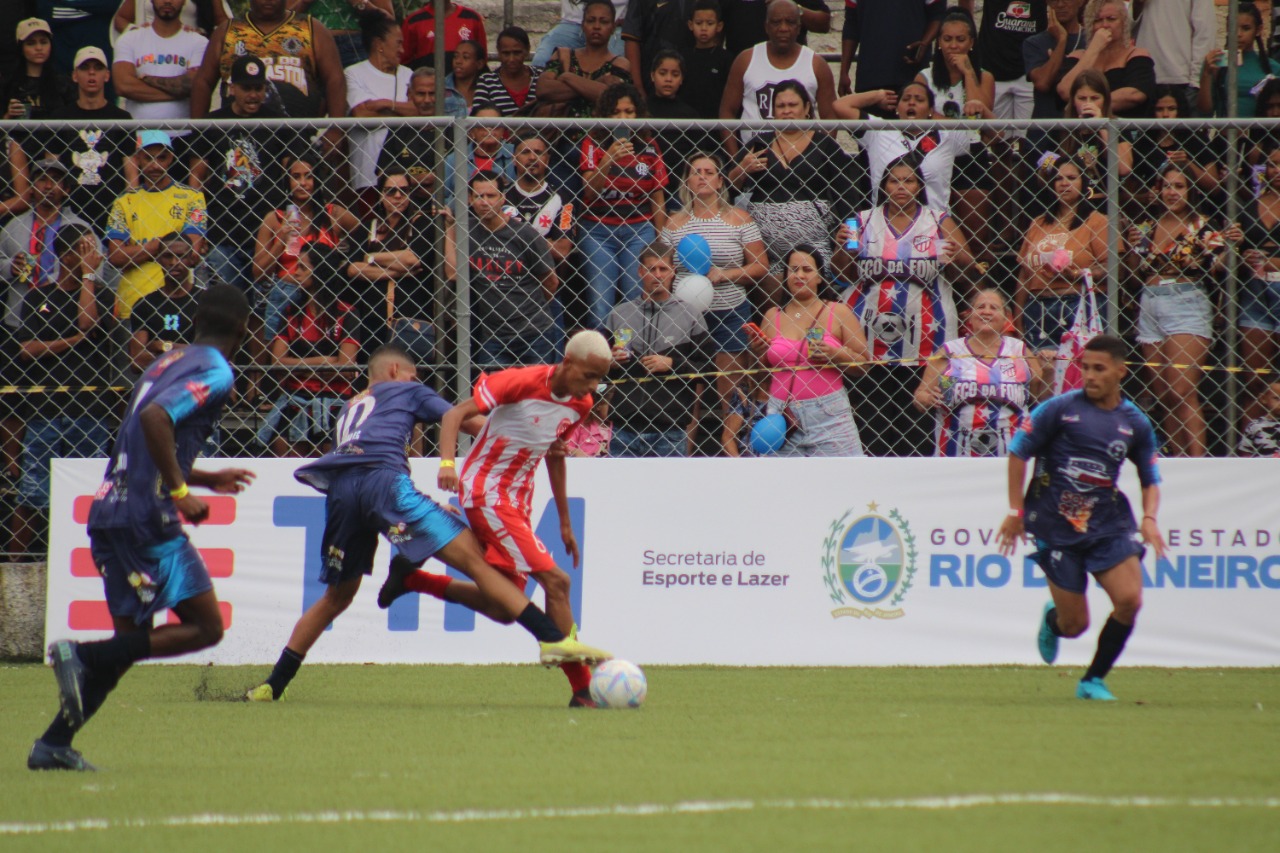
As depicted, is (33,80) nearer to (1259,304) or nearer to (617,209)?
(617,209)

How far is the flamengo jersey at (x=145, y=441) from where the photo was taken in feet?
18.9

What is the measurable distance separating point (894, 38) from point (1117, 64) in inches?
69.7

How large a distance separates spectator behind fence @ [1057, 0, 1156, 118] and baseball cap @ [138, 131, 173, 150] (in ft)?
21.9

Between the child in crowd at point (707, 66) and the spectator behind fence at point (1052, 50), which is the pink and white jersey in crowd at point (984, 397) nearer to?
the spectator behind fence at point (1052, 50)

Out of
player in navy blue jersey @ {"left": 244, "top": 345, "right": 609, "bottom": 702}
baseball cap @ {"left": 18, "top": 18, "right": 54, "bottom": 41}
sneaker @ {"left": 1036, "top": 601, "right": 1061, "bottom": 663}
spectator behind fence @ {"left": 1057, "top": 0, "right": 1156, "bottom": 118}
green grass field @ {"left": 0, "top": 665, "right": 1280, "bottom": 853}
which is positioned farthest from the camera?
baseball cap @ {"left": 18, "top": 18, "right": 54, "bottom": 41}

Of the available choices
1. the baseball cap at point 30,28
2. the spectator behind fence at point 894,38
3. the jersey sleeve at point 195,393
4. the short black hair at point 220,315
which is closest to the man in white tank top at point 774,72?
the spectator behind fence at point 894,38

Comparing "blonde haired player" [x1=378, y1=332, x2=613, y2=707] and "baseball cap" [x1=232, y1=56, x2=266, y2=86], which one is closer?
"blonde haired player" [x1=378, y1=332, x2=613, y2=707]

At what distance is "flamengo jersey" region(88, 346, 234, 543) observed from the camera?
5766mm

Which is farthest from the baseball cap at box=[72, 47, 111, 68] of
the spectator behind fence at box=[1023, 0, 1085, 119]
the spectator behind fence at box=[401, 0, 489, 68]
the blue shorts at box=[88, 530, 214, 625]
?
the spectator behind fence at box=[1023, 0, 1085, 119]

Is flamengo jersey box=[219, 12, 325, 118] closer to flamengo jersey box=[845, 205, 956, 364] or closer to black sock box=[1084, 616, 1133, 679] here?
flamengo jersey box=[845, 205, 956, 364]

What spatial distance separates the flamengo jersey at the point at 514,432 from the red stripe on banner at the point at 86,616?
3.55m

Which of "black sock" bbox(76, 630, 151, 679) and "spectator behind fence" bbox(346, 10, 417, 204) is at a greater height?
"spectator behind fence" bbox(346, 10, 417, 204)

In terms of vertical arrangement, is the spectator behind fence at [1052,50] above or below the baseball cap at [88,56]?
above

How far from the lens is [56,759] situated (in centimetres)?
568
